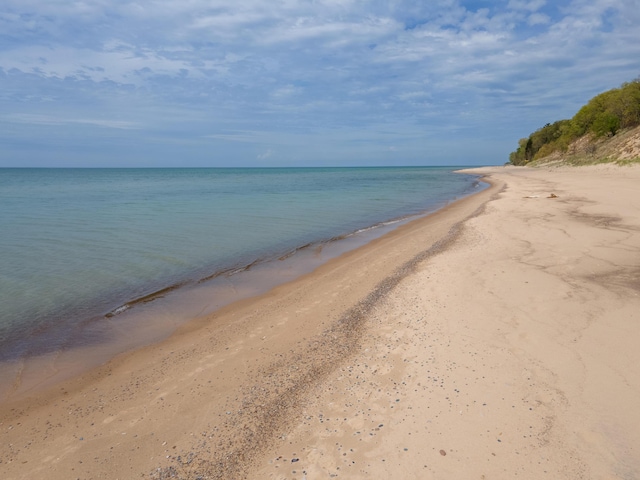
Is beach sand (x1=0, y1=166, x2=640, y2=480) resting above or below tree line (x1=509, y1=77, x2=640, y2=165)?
below

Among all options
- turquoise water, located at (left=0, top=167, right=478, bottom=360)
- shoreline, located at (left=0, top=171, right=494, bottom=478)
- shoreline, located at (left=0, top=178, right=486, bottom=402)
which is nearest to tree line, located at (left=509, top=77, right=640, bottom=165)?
turquoise water, located at (left=0, top=167, right=478, bottom=360)

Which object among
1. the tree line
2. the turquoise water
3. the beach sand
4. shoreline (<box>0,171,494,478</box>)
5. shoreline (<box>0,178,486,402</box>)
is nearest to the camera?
the beach sand

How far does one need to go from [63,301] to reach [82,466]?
576cm

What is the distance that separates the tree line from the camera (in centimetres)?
4888

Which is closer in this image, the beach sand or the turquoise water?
the beach sand

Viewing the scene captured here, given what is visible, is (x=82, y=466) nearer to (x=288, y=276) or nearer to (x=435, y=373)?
(x=435, y=373)

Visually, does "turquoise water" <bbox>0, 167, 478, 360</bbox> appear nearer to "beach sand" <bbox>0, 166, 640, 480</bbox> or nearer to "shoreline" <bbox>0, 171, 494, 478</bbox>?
"shoreline" <bbox>0, 171, 494, 478</bbox>

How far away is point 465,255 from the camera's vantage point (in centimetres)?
977

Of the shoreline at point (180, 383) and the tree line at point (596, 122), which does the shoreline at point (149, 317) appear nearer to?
the shoreline at point (180, 383)

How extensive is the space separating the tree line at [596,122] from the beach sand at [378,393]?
54.3 m

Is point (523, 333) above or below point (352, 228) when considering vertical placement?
above

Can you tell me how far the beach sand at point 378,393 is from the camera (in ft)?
11.1

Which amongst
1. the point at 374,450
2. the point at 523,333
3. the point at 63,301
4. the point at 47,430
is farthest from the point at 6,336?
the point at 523,333

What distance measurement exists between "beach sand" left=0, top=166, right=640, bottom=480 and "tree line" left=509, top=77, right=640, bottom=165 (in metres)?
54.3
